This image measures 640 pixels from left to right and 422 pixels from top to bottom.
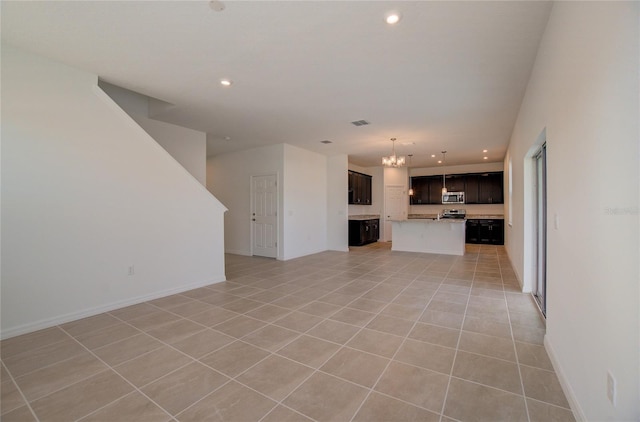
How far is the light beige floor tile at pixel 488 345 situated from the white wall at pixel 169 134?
5.35 m

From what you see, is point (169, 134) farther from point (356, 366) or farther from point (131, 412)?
point (356, 366)

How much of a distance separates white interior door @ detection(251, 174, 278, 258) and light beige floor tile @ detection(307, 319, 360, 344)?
13.0 feet

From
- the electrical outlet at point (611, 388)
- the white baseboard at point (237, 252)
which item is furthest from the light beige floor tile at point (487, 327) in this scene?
the white baseboard at point (237, 252)

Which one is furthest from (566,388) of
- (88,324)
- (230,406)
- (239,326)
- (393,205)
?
(393,205)

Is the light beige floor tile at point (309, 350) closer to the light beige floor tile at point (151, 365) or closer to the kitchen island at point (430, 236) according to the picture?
the light beige floor tile at point (151, 365)

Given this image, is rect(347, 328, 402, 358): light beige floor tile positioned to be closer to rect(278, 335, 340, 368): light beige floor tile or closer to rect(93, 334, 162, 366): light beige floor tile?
rect(278, 335, 340, 368): light beige floor tile

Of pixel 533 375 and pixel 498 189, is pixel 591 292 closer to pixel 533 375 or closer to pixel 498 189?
pixel 533 375

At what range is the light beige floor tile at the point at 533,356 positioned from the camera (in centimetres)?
219

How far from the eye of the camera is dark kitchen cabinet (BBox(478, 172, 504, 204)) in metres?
9.30

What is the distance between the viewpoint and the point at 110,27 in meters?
2.45

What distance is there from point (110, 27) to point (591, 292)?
399cm

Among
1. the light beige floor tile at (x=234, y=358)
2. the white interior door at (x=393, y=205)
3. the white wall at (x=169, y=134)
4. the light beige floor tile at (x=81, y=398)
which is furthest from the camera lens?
the white interior door at (x=393, y=205)

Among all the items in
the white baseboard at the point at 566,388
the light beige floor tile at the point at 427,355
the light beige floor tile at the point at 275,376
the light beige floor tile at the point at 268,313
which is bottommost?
the light beige floor tile at the point at 275,376

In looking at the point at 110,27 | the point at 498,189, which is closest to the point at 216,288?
the point at 110,27
